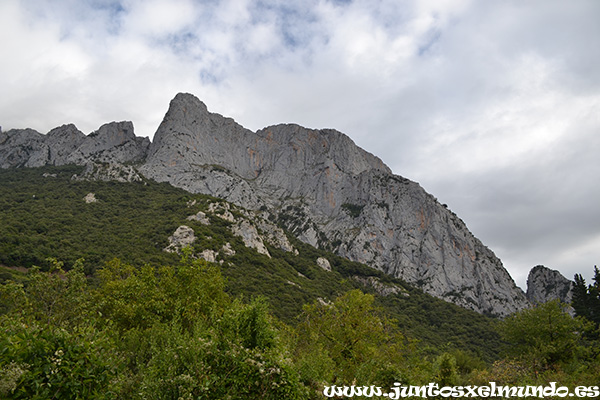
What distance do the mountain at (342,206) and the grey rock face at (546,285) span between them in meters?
9.43

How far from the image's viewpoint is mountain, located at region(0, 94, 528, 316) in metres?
153

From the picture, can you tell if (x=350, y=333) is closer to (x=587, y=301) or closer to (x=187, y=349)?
(x=187, y=349)

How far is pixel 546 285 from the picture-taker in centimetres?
15900

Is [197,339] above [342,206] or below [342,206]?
below

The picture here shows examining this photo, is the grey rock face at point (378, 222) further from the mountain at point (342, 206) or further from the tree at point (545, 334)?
the tree at point (545, 334)

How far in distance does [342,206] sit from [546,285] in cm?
10024

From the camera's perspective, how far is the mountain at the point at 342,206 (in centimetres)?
15312

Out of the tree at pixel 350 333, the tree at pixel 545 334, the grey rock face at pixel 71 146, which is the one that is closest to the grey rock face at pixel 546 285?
the tree at pixel 545 334

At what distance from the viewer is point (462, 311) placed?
125 metres

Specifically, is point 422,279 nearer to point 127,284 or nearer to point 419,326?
point 419,326

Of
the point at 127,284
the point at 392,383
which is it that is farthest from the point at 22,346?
the point at 127,284

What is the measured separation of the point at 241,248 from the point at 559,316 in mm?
85269

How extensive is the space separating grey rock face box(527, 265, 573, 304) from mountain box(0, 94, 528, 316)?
943cm

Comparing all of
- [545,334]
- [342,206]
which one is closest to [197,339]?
[545,334]
